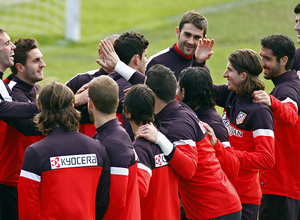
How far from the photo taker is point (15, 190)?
5.32 meters

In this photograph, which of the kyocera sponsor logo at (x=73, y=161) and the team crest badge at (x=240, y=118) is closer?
the kyocera sponsor logo at (x=73, y=161)

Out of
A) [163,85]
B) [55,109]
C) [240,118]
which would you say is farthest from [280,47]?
[55,109]

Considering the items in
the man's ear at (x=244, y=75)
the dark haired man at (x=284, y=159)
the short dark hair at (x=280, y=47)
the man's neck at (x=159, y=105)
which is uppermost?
the short dark hair at (x=280, y=47)

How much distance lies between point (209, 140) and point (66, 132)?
1.39 m

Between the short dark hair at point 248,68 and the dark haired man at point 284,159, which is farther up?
the short dark hair at point 248,68

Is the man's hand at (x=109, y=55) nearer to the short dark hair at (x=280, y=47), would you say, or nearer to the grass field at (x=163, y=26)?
the short dark hair at (x=280, y=47)

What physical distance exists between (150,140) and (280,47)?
7.42ft

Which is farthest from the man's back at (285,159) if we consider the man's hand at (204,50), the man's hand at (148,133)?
the man's hand at (148,133)

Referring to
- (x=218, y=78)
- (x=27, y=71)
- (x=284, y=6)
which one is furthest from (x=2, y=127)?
(x=284, y=6)

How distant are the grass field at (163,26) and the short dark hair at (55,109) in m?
11.7

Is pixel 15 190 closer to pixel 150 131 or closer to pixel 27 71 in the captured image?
pixel 27 71

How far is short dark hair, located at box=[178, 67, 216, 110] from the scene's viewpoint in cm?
489

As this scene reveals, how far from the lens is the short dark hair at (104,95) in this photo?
165 inches

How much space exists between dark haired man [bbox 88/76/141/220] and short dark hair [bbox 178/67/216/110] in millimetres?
892
